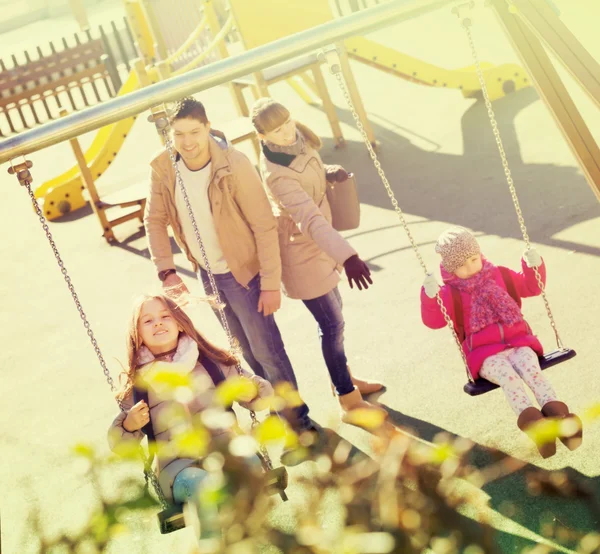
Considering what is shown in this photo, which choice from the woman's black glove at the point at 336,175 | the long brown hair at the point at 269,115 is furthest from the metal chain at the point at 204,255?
the woman's black glove at the point at 336,175

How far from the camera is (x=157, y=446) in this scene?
148 inches

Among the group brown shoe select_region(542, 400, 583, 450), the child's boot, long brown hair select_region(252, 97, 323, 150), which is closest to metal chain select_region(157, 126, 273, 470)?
long brown hair select_region(252, 97, 323, 150)

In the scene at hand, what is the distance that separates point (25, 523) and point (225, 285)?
69.3 inches

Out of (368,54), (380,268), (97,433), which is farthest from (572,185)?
(97,433)

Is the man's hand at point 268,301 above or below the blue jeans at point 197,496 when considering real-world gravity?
above

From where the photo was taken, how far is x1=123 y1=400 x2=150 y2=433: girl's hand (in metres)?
3.66

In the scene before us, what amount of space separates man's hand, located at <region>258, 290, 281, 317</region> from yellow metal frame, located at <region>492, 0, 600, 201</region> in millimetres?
1488

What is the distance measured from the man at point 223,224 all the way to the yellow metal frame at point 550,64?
1.30 meters

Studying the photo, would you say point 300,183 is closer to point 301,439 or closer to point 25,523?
point 301,439

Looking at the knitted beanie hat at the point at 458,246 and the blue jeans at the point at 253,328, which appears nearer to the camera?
the knitted beanie hat at the point at 458,246

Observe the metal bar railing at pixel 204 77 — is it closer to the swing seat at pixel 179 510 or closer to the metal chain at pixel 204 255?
the metal chain at pixel 204 255

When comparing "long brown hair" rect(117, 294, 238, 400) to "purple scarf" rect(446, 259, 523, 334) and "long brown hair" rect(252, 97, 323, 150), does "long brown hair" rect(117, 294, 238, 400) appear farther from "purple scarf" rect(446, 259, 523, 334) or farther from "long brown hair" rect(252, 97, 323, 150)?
"purple scarf" rect(446, 259, 523, 334)

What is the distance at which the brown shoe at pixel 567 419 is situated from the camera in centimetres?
359

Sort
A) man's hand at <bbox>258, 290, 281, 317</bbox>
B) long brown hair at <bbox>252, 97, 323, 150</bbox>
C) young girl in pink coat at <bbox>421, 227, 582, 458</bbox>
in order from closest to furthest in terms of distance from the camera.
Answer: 1. young girl in pink coat at <bbox>421, 227, 582, 458</bbox>
2. long brown hair at <bbox>252, 97, 323, 150</bbox>
3. man's hand at <bbox>258, 290, 281, 317</bbox>
